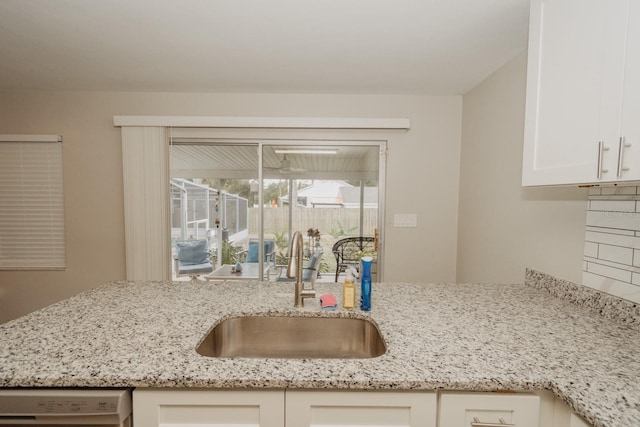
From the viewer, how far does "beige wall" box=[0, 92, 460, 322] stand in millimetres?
2783

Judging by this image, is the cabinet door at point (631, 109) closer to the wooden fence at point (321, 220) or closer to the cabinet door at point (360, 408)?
the cabinet door at point (360, 408)

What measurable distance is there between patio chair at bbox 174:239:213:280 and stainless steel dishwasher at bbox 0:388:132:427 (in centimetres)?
406

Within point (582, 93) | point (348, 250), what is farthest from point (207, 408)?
point (348, 250)

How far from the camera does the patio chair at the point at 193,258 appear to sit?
4.79 metres

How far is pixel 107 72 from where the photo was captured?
231cm

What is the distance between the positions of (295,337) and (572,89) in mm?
1369

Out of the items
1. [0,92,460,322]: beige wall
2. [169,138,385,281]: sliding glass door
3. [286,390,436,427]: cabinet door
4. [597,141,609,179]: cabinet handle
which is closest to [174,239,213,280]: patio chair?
[169,138,385,281]: sliding glass door

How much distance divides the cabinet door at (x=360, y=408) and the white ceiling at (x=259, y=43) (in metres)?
1.64

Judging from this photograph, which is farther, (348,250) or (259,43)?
(348,250)

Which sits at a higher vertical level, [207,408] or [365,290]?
[365,290]

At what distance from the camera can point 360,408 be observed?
819 mm

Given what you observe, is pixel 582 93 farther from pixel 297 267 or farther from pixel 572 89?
pixel 297 267

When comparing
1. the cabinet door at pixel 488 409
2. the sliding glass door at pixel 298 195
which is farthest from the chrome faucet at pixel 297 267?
the sliding glass door at pixel 298 195

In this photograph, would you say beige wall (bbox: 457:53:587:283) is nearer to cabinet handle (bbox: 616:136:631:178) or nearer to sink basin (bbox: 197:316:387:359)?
cabinet handle (bbox: 616:136:631:178)
